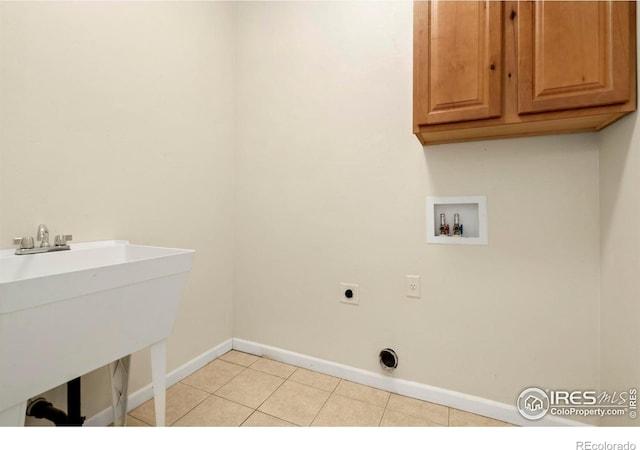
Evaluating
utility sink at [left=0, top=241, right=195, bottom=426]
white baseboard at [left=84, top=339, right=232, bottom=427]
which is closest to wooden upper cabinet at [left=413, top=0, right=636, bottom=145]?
utility sink at [left=0, top=241, right=195, bottom=426]

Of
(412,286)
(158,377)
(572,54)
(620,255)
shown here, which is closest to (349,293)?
(412,286)

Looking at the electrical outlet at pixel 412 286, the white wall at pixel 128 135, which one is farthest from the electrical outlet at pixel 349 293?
the white wall at pixel 128 135

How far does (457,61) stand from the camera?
3.84ft

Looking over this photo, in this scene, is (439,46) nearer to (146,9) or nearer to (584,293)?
(584,293)

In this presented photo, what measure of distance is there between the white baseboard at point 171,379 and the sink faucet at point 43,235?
78cm

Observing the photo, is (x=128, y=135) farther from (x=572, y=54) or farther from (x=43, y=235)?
(x=572, y=54)

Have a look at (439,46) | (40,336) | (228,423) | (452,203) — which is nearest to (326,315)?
(228,423)

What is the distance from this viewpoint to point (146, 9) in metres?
1.46

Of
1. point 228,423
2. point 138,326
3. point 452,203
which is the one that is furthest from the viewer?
point 452,203

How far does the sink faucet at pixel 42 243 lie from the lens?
101cm

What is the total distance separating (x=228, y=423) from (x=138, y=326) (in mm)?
658

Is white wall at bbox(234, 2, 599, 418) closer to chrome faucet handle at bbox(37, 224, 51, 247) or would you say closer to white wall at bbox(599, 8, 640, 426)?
white wall at bbox(599, 8, 640, 426)

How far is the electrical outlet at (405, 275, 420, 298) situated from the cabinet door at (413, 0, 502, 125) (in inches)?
29.8

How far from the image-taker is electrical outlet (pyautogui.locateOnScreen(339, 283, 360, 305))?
5.45ft
